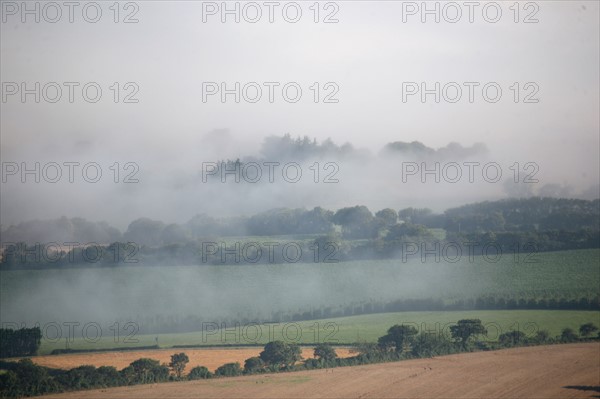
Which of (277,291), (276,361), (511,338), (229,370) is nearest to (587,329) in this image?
(511,338)

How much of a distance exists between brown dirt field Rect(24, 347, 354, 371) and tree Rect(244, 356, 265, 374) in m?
1.32

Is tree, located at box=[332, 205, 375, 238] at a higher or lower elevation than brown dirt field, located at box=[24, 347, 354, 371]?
higher

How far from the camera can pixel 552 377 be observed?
111ft

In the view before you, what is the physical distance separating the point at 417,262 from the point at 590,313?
68.2 feet

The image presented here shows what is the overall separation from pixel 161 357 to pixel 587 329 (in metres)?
27.3

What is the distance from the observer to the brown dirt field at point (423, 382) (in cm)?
3125

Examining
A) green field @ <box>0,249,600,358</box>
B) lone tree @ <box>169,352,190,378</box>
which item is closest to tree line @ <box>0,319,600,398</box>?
lone tree @ <box>169,352,190,378</box>

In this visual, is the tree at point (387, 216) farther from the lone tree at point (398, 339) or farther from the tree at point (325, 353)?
the tree at point (325, 353)

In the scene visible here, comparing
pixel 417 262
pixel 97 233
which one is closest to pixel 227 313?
pixel 97 233

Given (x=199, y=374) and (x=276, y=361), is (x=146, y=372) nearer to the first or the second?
(x=199, y=374)

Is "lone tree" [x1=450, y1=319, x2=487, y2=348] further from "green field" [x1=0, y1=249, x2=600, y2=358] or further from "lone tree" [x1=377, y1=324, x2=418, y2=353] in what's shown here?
"green field" [x1=0, y1=249, x2=600, y2=358]

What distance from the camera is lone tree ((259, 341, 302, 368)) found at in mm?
37094

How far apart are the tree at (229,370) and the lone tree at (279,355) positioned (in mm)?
1651

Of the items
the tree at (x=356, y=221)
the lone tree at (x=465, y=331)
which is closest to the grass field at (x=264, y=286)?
the tree at (x=356, y=221)
